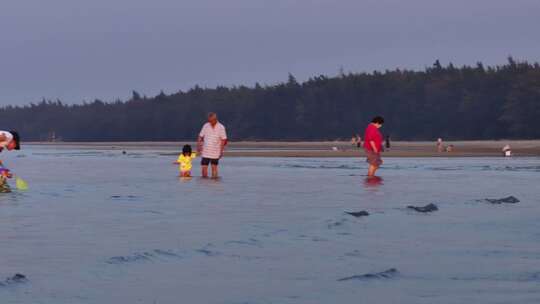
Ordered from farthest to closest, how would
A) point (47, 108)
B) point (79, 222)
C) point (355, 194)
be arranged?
point (47, 108) → point (355, 194) → point (79, 222)

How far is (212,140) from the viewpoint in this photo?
2400 centimetres

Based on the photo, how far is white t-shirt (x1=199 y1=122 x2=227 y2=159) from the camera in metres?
24.0

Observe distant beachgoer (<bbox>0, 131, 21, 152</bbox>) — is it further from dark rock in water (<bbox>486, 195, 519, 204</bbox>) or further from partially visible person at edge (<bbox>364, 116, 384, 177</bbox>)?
partially visible person at edge (<bbox>364, 116, 384, 177</bbox>)

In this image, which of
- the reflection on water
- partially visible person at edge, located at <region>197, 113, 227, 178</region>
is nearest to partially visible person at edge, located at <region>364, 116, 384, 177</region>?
the reflection on water

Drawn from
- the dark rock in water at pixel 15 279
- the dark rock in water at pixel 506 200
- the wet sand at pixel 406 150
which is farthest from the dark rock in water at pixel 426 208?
the wet sand at pixel 406 150

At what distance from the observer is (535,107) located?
69438mm

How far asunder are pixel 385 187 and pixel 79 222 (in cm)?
876

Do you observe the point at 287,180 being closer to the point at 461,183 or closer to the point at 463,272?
the point at 461,183

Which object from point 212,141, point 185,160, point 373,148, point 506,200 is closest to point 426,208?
point 506,200

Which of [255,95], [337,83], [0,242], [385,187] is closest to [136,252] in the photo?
[0,242]

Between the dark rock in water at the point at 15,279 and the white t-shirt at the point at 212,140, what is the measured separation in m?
16.1

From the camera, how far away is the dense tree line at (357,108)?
7500 cm

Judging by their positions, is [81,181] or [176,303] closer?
[176,303]

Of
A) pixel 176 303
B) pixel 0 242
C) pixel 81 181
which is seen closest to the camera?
pixel 176 303
